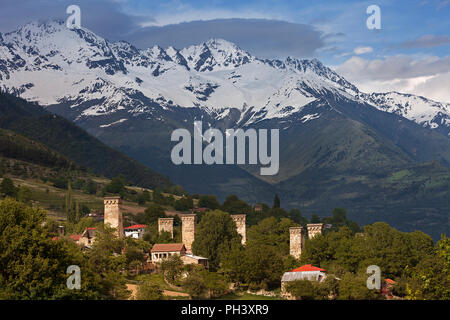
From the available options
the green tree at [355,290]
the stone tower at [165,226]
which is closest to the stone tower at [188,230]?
the stone tower at [165,226]

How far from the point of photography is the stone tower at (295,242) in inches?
4205

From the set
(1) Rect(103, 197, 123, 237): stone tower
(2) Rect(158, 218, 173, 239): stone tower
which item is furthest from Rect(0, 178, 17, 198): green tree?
(1) Rect(103, 197, 123, 237): stone tower

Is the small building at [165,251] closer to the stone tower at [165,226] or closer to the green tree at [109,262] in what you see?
the green tree at [109,262]

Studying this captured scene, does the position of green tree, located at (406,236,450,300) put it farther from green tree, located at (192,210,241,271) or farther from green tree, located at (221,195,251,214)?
green tree, located at (221,195,251,214)

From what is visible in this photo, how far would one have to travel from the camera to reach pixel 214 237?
334ft

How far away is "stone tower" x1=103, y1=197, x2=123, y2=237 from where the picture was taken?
322ft

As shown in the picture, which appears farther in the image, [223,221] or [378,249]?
[223,221]

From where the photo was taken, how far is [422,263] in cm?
9356

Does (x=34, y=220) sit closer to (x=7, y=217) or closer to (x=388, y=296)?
(x=7, y=217)

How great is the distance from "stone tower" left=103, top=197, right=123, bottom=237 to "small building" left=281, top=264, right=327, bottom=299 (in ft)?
70.0

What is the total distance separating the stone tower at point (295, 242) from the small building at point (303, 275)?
12.6 meters

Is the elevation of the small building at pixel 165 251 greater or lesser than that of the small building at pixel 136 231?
lesser

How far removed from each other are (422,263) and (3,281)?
51.8 meters
